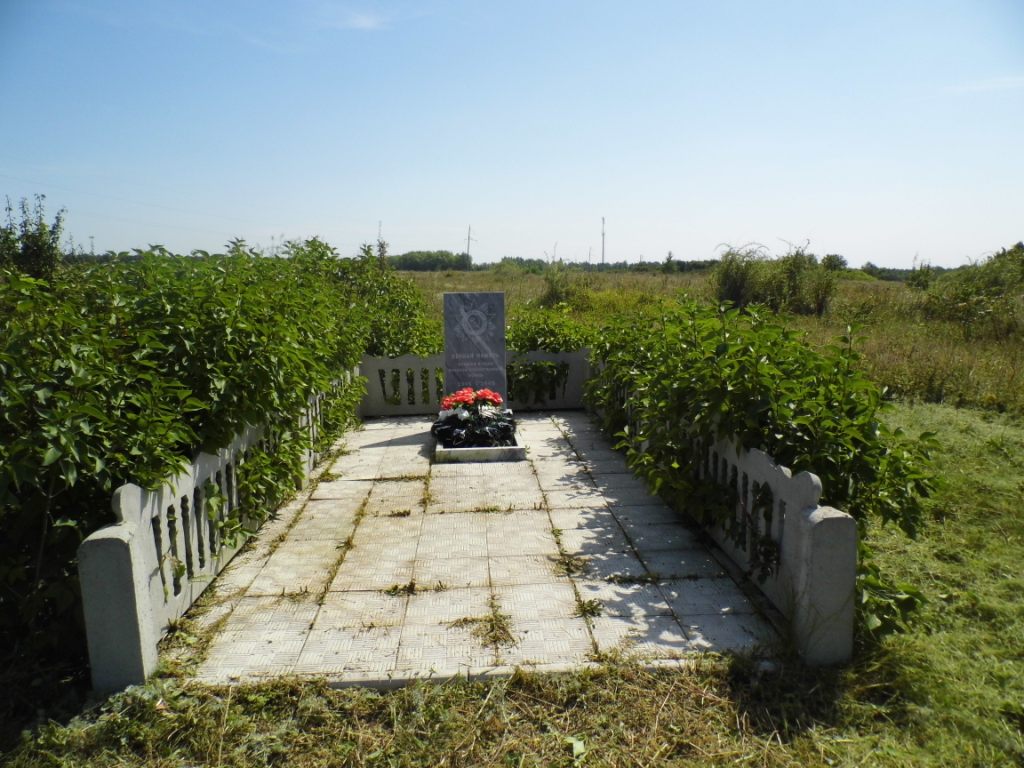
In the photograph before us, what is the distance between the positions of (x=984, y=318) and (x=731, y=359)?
11.1 m

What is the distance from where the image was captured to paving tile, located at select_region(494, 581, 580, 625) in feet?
10.4

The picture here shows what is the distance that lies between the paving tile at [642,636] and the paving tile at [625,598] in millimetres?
57

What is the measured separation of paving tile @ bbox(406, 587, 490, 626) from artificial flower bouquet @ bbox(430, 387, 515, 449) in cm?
274

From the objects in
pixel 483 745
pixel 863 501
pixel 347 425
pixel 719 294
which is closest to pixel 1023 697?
pixel 863 501

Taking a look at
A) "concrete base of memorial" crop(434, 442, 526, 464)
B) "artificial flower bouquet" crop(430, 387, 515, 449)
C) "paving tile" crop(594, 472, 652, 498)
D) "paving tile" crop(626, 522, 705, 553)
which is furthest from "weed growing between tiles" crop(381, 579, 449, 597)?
"artificial flower bouquet" crop(430, 387, 515, 449)

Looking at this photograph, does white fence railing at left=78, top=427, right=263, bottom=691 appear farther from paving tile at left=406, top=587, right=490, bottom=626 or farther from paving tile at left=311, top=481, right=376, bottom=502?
paving tile at left=311, top=481, right=376, bottom=502

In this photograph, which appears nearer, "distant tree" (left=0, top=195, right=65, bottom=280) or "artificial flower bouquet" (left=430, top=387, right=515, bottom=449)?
"artificial flower bouquet" (left=430, top=387, right=515, bottom=449)

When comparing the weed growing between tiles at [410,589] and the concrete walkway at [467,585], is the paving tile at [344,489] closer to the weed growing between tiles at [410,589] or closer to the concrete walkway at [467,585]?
the concrete walkway at [467,585]

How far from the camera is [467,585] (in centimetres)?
350

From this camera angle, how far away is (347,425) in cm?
717

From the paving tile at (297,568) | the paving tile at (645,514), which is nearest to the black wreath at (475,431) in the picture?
the paving tile at (645,514)

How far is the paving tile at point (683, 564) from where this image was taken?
361 centimetres

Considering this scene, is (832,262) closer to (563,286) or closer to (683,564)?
(563,286)

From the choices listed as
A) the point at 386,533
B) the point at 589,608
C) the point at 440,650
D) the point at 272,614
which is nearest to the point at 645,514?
the point at 589,608
